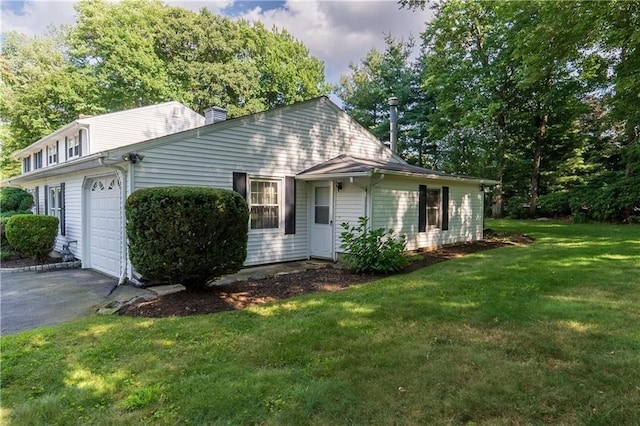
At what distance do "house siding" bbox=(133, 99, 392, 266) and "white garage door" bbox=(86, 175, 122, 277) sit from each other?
3.83 ft

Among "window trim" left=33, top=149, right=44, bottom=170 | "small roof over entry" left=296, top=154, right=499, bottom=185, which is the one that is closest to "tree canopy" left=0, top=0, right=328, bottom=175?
"window trim" left=33, top=149, right=44, bottom=170

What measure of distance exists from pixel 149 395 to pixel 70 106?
26840 millimetres

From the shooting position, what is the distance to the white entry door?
9.37 metres

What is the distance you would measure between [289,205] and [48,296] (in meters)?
5.38

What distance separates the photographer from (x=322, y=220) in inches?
378

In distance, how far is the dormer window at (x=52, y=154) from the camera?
615 inches

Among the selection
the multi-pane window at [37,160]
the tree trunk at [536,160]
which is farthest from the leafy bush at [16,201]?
the tree trunk at [536,160]

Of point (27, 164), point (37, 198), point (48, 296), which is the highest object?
point (27, 164)

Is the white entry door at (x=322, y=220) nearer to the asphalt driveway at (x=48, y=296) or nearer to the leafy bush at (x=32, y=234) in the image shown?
the asphalt driveway at (x=48, y=296)

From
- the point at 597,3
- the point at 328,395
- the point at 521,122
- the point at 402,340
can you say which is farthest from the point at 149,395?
the point at 521,122

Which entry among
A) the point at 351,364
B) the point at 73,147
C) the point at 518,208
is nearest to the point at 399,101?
the point at 518,208

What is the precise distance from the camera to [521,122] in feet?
69.8

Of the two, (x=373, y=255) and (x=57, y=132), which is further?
(x=57, y=132)

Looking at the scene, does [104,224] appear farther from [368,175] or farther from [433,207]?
[433,207]
